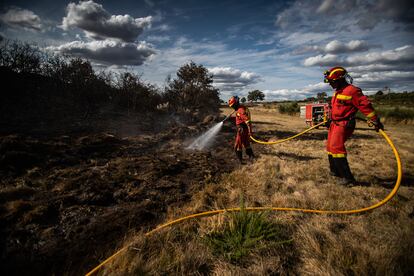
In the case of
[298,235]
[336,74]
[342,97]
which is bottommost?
[298,235]

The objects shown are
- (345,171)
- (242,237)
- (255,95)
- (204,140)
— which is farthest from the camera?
(255,95)

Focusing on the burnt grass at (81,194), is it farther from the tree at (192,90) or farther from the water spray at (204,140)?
the tree at (192,90)

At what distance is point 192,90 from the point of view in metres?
12.5

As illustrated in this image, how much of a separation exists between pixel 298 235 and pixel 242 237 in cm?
79

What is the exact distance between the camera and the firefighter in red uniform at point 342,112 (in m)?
4.09

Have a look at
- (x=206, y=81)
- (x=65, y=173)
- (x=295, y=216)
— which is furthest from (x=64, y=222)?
(x=206, y=81)

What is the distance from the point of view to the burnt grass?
2.49 metres

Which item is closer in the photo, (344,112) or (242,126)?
(344,112)

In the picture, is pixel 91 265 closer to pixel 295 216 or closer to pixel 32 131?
pixel 295 216

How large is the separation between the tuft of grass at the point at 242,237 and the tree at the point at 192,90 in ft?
34.6

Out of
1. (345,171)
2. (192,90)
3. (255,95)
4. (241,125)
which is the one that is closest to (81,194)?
(241,125)

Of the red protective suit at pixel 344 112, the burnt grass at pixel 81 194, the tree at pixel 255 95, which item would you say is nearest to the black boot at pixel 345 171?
the red protective suit at pixel 344 112

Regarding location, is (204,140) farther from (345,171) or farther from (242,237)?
(242,237)

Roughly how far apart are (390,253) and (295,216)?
1.20 meters
